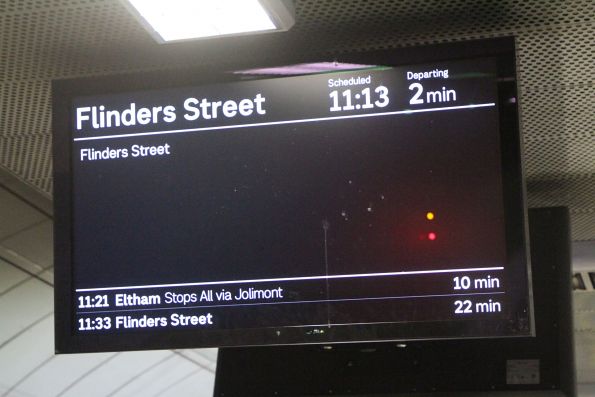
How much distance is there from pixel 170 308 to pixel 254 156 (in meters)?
0.66

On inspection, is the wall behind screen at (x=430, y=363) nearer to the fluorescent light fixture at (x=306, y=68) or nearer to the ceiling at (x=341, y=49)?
the ceiling at (x=341, y=49)

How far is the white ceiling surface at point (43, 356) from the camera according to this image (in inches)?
337

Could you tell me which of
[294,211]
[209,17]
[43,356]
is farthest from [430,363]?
[43,356]

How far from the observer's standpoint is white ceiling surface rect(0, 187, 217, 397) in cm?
857

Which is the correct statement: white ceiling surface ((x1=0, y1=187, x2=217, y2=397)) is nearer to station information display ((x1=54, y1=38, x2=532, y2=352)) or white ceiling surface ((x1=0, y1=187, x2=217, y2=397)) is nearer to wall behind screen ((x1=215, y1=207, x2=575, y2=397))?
wall behind screen ((x1=215, y1=207, x2=575, y2=397))

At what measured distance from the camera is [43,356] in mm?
12039

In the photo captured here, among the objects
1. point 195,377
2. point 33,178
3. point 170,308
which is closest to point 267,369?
point 170,308

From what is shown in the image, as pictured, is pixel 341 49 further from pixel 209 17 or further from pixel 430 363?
pixel 430 363

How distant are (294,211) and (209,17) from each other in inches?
31.0

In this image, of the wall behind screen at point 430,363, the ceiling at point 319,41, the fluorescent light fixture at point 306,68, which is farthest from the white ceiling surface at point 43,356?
the fluorescent light fixture at point 306,68

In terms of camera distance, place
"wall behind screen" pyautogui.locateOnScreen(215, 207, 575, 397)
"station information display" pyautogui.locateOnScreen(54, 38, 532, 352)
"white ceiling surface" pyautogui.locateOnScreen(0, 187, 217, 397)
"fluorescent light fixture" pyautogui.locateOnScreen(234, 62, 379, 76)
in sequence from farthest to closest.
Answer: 1. "white ceiling surface" pyautogui.locateOnScreen(0, 187, 217, 397)
2. "wall behind screen" pyautogui.locateOnScreen(215, 207, 575, 397)
3. "fluorescent light fixture" pyautogui.locateOnScreen(234, 62, 379, 76)
4. "station information display" pyautogui.locateOnScreen(54, 38, 532, 352)

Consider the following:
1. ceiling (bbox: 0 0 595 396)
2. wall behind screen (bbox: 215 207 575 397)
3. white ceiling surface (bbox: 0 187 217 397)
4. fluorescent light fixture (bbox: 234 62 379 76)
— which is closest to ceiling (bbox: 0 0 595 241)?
ceiling (bbox: 0 0 595 396)

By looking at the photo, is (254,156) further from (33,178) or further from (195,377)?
(195,377)

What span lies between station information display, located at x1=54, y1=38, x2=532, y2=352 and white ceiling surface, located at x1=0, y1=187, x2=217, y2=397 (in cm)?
294
